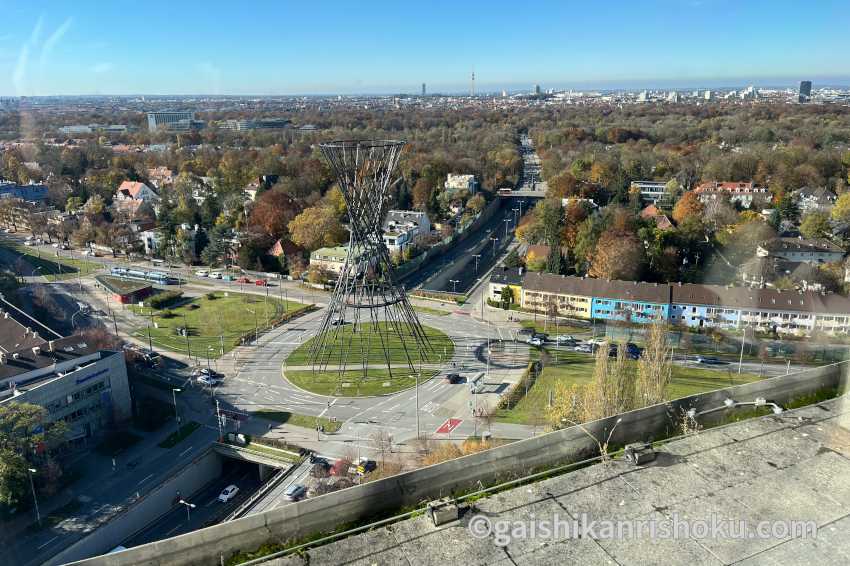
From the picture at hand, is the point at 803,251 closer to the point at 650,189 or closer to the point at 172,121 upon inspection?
the point at 650,189

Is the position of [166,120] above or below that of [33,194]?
above

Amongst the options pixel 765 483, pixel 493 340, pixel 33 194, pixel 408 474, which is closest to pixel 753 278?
pixel 493 340

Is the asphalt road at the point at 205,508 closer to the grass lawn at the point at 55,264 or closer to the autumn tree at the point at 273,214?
the autumn tree at the point at 273,214

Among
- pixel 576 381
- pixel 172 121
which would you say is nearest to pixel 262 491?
pixel 576 381

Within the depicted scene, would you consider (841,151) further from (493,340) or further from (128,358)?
(128,358)

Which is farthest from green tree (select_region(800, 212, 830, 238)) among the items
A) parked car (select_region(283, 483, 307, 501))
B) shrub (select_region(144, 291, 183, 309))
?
shrub (select_region(144, 291, 183, 309))

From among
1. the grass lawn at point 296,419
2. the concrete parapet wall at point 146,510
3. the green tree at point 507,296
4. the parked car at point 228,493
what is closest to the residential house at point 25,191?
the grass lawn at point 296,419
